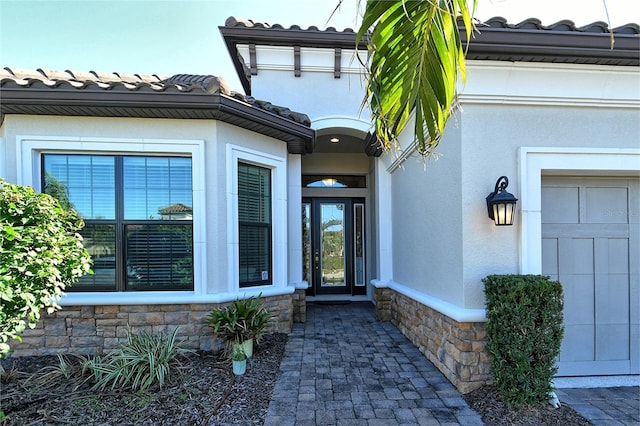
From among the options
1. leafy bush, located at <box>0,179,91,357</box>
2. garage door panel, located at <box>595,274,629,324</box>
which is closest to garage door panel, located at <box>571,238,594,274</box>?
garage door panel, located at <box>595,274,629,324</box>

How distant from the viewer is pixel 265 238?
5.18 meters

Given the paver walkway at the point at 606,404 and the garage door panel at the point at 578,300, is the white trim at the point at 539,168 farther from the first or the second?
the paver walkway at the point at 606,404

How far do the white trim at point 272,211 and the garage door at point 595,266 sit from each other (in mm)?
3603

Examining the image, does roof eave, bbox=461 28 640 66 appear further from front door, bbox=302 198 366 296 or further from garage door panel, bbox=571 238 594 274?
front door, bbox=302 198 366 296

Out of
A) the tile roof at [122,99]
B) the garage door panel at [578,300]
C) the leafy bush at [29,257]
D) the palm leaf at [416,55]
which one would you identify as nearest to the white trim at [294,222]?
the tile roof at [122,99]

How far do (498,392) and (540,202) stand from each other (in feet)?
6.45

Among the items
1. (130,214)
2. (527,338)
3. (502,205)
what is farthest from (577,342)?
(130,214)

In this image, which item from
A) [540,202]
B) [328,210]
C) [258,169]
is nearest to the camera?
[540,202]

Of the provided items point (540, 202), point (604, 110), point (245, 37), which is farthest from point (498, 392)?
point (245, 37)

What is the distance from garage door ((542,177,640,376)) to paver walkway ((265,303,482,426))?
5.05 feet

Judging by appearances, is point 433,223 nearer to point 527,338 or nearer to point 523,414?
point 527,338

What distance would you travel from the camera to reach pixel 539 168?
129 inches

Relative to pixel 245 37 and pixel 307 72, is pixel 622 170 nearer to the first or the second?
pixel 307 72

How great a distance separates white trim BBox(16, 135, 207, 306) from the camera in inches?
160
